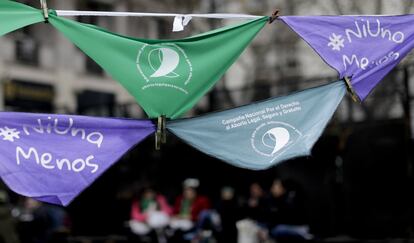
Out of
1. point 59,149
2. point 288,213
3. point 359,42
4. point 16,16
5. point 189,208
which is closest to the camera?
point 59,149

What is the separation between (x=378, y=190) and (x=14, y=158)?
30.8ft

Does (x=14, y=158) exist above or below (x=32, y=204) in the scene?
below

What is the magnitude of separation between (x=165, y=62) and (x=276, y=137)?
108 cm

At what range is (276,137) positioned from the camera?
554 centimetres

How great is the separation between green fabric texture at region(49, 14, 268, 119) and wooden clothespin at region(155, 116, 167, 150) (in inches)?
2.3

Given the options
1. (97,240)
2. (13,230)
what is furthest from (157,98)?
(97,240)

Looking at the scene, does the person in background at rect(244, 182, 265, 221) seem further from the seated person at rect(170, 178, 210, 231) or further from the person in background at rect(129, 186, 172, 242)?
the person in background at rect(129, 186, 172, 242)

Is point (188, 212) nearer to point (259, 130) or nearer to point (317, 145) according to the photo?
point (317, 145)

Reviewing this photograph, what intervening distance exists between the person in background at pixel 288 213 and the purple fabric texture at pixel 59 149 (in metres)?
6.74

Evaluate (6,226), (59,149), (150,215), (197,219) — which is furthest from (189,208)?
(59,149)

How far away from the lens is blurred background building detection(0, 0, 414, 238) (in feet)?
41.9

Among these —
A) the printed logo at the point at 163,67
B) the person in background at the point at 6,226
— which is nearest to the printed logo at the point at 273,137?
the printed logo at the point at 163,67

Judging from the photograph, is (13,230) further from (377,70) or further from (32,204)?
(377,70)

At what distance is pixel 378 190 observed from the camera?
1330 centimetres
